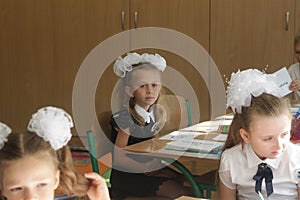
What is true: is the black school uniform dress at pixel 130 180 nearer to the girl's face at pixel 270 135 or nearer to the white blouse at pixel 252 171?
the white blouse at pixel 252 171

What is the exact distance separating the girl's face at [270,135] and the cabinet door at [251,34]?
249 centimetres

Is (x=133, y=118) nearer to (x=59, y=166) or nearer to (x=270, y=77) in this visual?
(x=270, y=77)

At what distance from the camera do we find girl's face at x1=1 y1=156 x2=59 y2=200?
4.61 ft

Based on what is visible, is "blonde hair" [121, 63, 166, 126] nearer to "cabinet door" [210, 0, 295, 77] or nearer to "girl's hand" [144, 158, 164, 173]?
"girl's hand" [144, 158, 164, 173]

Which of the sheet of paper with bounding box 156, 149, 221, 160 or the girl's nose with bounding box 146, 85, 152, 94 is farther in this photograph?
the girl's nose with bounding box 146, 85, 152, 94

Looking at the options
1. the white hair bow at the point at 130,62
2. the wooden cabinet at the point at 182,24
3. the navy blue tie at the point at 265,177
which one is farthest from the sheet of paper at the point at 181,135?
the wooden cabinet at the point at 182,24

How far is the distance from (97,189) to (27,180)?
0.22m

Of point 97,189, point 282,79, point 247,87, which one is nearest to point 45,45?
point 282,79

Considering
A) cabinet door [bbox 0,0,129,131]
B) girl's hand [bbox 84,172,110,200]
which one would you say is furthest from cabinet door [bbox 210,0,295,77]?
girl's hand [bbox 84,172,110,200]

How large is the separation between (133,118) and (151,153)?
472 mm

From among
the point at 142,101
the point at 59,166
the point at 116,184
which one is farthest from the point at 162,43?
the point at 59,166

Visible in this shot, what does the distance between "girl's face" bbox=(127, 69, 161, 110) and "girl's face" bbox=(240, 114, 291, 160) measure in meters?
0.99

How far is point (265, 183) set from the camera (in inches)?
74.5

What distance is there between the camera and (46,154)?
1.48 m
